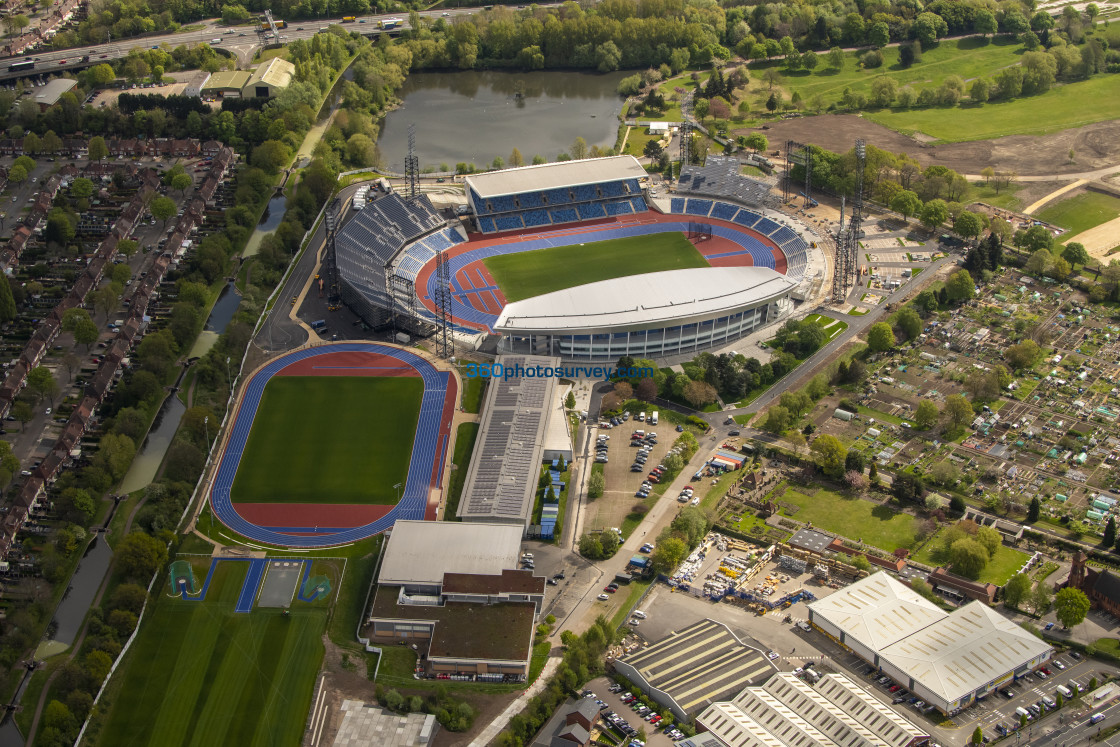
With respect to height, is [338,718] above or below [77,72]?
below

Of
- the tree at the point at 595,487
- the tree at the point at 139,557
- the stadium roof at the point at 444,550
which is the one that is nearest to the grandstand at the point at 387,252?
the tree at the point at 595,487

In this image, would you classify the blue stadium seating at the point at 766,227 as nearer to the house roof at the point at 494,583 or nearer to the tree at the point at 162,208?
the house roof at the point at 494,583

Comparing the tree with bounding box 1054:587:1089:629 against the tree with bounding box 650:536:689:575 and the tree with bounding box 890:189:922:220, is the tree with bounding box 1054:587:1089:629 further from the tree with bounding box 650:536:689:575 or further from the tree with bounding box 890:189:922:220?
the tree with bounding box 890:189:922:220

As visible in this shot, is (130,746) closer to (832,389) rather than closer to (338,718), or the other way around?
(338,718)

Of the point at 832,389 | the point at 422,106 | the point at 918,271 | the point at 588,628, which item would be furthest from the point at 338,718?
the point at 422,106

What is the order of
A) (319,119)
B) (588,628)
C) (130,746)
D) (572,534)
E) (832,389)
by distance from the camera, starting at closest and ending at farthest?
(130,746), (588,628), (572,534), (832,389), (319,119)

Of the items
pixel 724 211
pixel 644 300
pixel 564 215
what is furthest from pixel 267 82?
pixel 644 300
